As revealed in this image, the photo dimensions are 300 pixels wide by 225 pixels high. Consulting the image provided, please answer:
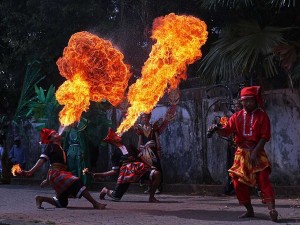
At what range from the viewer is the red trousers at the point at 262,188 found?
7.30 metres

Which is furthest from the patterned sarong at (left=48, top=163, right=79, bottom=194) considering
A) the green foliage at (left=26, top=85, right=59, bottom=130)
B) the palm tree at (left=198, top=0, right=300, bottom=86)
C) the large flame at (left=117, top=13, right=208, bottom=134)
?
the green foliage at (left=26, top=85, right=59, bottom=130)

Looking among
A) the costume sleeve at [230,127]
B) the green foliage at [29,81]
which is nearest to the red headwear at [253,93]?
the costume sleeve at [230,127]

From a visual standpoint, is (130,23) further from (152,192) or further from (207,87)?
(152,192)

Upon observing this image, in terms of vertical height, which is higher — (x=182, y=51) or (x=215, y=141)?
(x=182, y=51)

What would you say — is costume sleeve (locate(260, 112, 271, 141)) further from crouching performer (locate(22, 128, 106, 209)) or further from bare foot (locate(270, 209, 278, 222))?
crouching performer (locate(22, 128, 106, 209))

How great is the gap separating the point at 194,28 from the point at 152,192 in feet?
10.4

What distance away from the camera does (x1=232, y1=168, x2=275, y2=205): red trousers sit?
24.0 ft

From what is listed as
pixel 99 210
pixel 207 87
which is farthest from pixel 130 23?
pixel 99 210

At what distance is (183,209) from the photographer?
29.9ft

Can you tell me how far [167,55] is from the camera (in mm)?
9992

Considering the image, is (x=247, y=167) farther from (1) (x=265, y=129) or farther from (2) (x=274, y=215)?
(2) (x=274, y=215)

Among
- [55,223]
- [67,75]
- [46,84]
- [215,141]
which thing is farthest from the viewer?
[46,84]

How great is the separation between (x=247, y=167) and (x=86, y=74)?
3.63 metres

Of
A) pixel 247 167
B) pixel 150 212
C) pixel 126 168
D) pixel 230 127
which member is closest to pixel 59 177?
pixel 126 168
